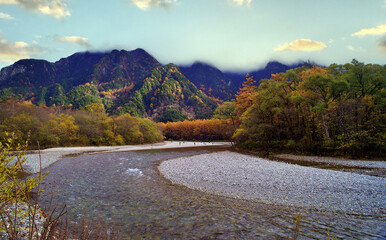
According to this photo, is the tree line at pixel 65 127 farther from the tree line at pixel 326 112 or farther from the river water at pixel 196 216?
the tree line at pixel 326 112

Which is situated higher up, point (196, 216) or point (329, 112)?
point (329, 112)

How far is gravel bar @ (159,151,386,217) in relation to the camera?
10690 millimetres

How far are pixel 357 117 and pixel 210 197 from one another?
93.7ft

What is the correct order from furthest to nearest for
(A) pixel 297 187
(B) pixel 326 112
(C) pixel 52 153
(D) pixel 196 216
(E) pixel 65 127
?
(E) pixel 65 127 < (C) pixel 52 153 < (B) pixel 326 112 < (A) pixel 297 187 < (D) pixel 196 216

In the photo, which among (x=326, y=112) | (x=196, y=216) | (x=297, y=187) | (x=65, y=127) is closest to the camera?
(x=196, y=216)

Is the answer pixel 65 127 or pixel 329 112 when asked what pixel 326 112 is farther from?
pixel 65 127

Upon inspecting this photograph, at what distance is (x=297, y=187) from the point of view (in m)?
13.5

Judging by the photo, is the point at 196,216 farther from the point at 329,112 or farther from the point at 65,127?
the point at 65,127

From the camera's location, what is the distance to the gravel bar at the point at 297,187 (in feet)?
35.1

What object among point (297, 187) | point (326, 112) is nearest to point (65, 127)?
point (297, 187)

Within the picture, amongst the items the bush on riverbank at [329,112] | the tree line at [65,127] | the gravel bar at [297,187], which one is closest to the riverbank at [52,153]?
the tree line at [65,127]

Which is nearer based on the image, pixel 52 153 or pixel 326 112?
pixel 326 112

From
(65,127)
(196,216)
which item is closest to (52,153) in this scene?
(65,127)

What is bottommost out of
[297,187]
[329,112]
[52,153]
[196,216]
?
[52,153]
